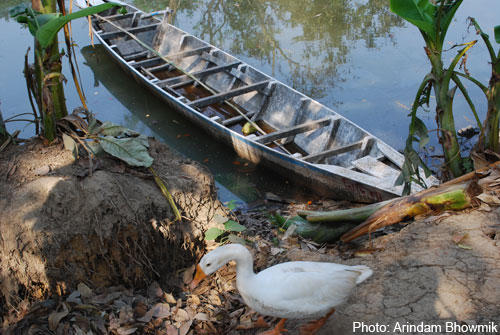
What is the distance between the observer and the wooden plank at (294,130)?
697 centimetres

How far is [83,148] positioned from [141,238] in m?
1.11

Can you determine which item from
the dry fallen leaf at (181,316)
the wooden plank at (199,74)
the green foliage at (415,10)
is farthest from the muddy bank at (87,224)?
the wooden plank at (199,74)

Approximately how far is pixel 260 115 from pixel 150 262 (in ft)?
16.6

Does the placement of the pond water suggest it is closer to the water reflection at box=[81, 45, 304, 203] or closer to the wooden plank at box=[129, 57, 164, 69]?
the water reflection at box=[81, 45, 304, 203]

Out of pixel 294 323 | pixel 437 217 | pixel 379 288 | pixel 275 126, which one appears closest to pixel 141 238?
pixel 294 323

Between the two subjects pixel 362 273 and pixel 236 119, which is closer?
pixel 362 273

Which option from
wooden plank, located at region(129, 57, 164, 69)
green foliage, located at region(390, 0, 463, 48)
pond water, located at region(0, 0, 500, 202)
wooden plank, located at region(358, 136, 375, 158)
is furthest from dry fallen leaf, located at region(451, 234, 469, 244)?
wooden plank, located at region(129, 57, 164, 69)

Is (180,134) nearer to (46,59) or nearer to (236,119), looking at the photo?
(236,119)

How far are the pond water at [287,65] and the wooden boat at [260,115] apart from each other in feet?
1.64

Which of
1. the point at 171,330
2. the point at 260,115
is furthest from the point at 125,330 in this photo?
the point at 260,115

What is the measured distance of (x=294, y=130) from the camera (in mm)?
7090

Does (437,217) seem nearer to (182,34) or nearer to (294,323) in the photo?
(294,323)

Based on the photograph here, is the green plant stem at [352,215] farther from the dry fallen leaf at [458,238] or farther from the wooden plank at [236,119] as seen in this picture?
the wooden plank at [236,119]

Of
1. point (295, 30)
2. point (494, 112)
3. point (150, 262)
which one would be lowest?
point (150, 262)
